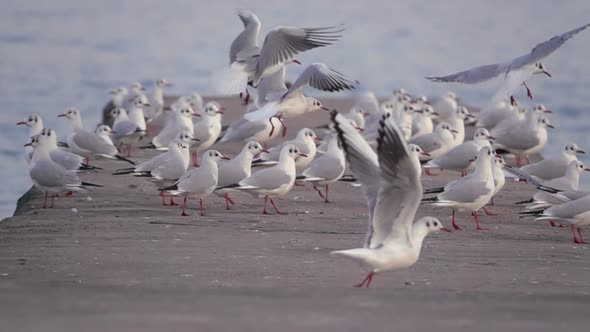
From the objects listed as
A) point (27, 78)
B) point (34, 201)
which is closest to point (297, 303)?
point (34, 201)

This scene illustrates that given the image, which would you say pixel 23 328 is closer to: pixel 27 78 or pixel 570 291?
pixel 570 291

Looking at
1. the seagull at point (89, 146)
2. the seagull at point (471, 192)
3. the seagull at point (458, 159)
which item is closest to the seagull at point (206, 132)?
the seagull at point (89, 146)

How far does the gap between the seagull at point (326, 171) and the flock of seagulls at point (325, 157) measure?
1 centimetres

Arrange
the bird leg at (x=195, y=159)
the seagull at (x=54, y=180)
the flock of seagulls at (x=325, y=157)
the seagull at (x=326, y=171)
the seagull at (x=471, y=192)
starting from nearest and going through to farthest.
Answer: the flock of seagulls at (x=325, y=157) < the seagull at (x=471, y=192) < the seagull at (x=54, y=180) < the seagull at (x=326, y=171) < the bird leg at (x=195, y=159)

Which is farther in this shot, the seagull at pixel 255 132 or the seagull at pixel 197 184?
the seagull at pixel 255 132

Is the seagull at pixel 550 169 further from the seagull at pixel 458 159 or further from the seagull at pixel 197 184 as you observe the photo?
the seagull at pixel 197 184

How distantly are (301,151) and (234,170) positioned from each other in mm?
1347

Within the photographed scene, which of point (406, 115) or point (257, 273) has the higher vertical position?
point (406, 115)

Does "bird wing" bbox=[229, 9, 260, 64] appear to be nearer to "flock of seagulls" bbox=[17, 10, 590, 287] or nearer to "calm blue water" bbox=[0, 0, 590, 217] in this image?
"flock of seagulls" bbox=[17, 10, 590, 287]

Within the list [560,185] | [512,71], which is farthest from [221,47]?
[512,71]

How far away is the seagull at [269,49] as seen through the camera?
13.1 metres

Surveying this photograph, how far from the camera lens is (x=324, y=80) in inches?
508

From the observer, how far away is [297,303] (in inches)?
302

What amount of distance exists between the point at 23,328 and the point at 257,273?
A: 225cm
